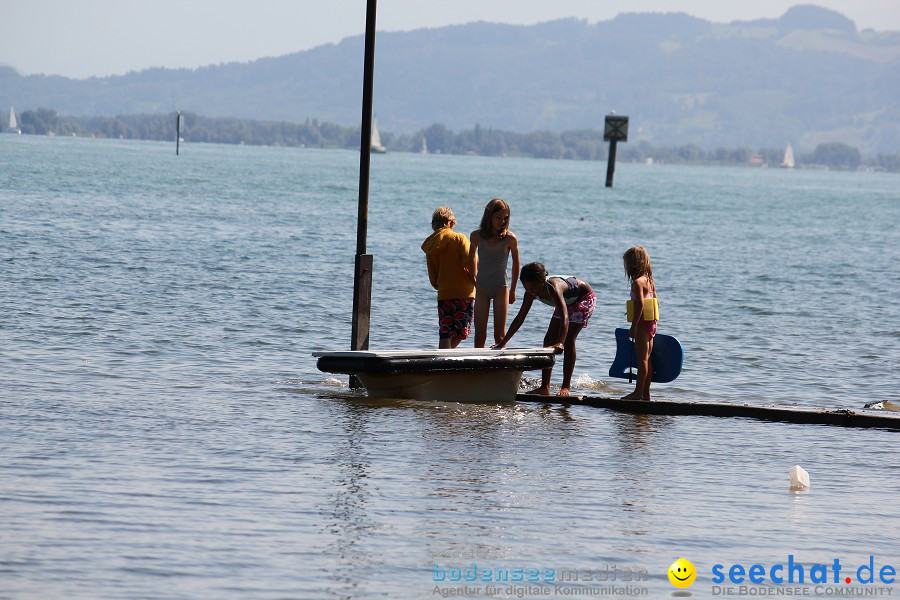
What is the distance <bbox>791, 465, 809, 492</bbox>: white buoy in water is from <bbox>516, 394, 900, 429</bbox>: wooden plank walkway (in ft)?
9.22

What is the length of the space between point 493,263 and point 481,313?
546mm

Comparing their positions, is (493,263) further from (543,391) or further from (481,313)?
(543,391)

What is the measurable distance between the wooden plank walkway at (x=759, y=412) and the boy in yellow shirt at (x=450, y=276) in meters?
1.32

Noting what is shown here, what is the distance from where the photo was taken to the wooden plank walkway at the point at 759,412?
12.1 meters

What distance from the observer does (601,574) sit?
23.9 ft

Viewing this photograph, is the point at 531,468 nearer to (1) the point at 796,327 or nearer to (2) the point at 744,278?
(1) the point at 796,327

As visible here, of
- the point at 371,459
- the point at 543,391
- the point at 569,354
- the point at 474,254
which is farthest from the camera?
the point at 543,391

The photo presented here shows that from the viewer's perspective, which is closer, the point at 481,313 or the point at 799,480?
the point at 799,480

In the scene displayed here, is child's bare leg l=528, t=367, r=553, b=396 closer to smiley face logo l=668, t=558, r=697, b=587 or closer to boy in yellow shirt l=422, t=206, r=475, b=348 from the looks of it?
boy in yellow shirt l=422, t=206, r=475, b=348

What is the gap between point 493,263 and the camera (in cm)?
1229

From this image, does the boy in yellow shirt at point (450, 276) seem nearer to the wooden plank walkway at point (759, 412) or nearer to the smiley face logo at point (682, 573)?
the wooden plank walkway at point (759, 412)

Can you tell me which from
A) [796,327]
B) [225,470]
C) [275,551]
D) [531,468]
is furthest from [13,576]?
[796,327]

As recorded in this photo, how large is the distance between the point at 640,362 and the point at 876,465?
2.54 metres

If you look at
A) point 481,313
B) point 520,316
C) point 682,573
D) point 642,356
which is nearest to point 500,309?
point 481,313
